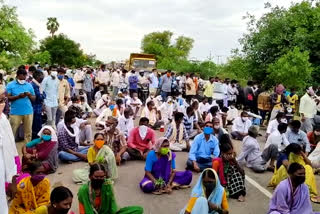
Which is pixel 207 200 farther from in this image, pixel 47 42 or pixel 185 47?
pixel 185 47

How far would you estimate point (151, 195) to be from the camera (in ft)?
20.9

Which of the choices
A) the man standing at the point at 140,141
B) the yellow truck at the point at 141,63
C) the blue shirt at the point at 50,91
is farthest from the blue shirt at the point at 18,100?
the yellow truck at the point at 141,63

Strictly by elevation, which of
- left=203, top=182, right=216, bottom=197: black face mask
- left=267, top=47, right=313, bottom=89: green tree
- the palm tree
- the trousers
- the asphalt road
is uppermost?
the palm tree

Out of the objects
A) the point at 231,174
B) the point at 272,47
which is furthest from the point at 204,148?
the point at 272,47

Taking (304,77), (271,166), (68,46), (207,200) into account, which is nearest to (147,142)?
(271,166)

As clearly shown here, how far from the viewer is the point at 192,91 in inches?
664

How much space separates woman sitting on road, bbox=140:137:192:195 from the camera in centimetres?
641

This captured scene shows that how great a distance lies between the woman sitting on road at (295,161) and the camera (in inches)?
246

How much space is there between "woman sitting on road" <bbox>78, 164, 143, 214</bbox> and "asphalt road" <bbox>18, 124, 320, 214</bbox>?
1.15 metres

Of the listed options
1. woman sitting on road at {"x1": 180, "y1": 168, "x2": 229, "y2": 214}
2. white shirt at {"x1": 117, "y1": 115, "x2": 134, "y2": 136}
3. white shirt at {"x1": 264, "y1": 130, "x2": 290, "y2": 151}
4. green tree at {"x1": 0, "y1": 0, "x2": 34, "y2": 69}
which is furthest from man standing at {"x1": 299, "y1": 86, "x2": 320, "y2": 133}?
green tree at {"x1": 0, "y1": 0, "x2": 34, "y2": 69}

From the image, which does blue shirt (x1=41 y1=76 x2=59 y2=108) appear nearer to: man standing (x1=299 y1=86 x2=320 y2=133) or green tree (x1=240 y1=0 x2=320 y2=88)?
man standing (x1=299 y1=86 x2=320 y2=133)

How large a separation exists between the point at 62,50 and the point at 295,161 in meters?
47.0

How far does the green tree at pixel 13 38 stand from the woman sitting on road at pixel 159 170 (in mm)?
21847

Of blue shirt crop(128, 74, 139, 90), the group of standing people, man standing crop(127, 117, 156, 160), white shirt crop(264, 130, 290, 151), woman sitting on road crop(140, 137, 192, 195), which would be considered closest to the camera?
the group of standing people
